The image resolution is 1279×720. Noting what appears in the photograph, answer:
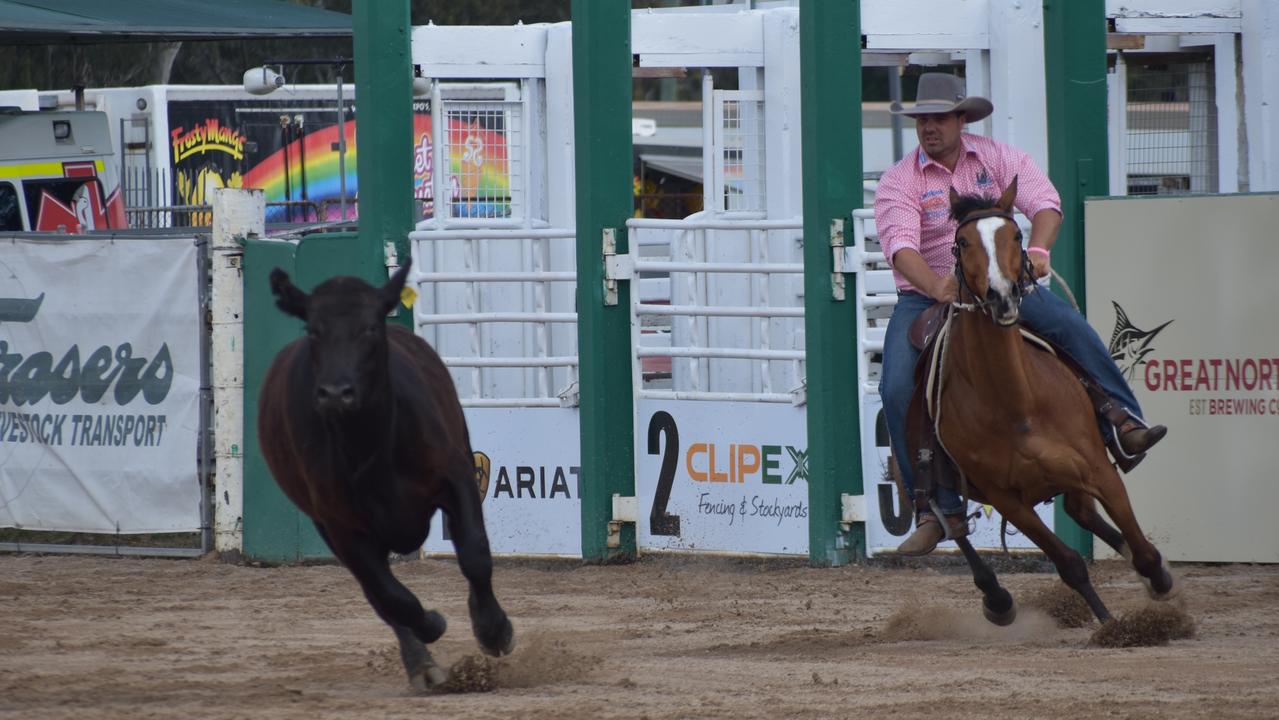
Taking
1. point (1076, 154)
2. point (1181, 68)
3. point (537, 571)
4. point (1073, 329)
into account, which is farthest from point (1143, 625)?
point (1181, 68)

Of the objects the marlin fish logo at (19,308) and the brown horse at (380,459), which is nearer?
the brown horse at (380,459)

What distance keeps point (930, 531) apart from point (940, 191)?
5.52 ft

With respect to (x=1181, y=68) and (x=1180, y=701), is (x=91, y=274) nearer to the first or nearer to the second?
(x=1180, y=701)

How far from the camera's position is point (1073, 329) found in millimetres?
8906

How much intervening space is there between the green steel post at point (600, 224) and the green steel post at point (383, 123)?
1.19 metres

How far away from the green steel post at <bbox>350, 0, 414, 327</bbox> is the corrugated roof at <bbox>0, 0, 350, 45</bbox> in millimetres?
8724

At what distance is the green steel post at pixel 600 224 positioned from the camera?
1272 cm

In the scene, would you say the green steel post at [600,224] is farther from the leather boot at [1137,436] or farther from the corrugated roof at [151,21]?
the corrugated roof at [151,21]

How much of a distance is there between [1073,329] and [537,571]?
196 inches

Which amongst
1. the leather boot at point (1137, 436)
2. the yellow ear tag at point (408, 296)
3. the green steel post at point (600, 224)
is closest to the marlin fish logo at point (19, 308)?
the green steel post at point (600, 224)

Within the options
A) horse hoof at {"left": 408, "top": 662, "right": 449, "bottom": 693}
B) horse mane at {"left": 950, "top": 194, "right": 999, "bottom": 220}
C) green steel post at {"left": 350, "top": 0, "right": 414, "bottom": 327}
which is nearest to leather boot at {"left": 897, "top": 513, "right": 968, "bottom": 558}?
horse mane at {"left": 950, "top": 194, "right": 999, "bottom": 220}

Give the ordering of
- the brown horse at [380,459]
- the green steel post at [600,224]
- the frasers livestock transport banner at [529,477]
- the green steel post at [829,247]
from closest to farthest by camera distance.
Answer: the brown horse at [380,459] → the green steel post at [829,247] → the green steel post at [600,224] → the frasers livestock transport banner at [529,477]

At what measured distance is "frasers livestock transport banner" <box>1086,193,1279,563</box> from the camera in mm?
11453

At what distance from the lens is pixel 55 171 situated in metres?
23.6
